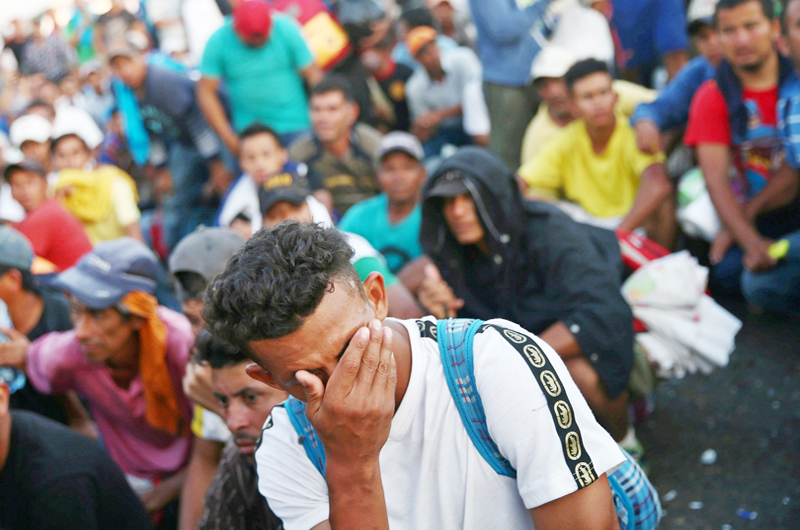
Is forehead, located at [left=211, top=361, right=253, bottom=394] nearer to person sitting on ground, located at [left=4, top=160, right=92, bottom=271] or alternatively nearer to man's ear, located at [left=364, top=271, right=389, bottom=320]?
man's ear, located at [left=364, top=271, right=389, bottom=320]

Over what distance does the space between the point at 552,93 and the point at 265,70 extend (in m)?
2.28

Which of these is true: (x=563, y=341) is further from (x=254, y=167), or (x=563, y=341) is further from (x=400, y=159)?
(x=254, y=167)

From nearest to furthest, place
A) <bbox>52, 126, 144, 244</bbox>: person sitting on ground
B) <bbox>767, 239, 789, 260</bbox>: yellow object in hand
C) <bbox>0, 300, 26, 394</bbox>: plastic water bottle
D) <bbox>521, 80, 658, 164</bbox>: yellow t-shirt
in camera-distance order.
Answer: <bbox>0, 300, 26, 394</bbox>: plastic water bottle < <bbox>767, 239, 789, 260</bbox>: yellow object in hand < <bbox>521, 80, 658, 164</bbox>: yellow t-shirt < <bbox>52, 126, 144, 244</bbox>: person sitting on ground

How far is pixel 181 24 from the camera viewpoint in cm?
888

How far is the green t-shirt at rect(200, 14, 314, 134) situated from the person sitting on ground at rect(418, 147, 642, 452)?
2.76 metres

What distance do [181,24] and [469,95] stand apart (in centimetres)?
476

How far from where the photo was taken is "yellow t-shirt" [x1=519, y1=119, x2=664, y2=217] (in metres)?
4.45

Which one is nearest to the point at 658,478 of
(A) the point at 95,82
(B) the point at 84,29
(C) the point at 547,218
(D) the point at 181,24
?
(C) the point at 547,218

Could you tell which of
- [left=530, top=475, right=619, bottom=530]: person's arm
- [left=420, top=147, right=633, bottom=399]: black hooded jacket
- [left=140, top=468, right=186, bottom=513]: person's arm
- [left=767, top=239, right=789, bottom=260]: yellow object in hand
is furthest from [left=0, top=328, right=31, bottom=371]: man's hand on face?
[left=767, top=239, right=789, bottom=260]: yellow object in hand

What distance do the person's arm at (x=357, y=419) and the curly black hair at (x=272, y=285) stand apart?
0.37ft

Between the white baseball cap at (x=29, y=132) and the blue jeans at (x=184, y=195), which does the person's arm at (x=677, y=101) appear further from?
the white baseball cap at (x=29, y=132)

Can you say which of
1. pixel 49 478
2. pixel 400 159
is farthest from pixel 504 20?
pixel 49 478

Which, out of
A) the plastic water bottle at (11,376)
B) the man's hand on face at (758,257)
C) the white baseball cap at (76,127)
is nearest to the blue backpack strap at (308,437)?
the plastic water bottle at (11,376)

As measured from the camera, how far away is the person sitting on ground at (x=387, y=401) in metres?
1.35
